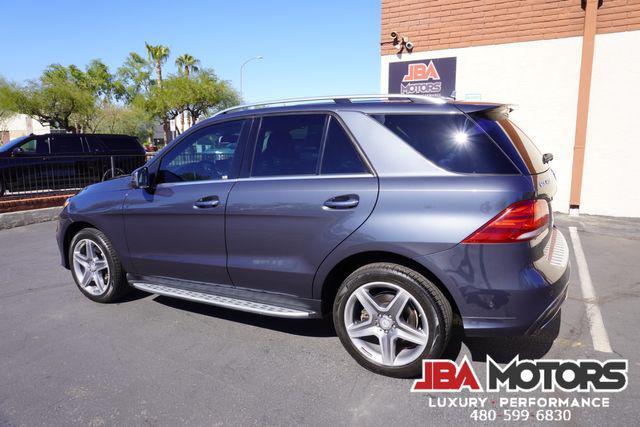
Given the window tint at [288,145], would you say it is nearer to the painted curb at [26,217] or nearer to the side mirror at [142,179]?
the side mirror at [142,179]

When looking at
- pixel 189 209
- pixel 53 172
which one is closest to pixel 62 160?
pixel 53 172

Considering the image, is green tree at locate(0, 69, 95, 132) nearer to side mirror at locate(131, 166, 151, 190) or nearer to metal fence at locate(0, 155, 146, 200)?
metal fence at locate(0, 155, 146, 200)

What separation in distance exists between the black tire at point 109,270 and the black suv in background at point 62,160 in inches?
247

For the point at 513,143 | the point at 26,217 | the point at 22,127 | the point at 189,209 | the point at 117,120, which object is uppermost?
the point at 22,127

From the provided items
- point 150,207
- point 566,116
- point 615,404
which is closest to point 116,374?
point 150,207

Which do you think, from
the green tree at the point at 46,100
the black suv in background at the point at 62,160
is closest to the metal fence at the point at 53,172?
the black suv in background at the point at 62,160

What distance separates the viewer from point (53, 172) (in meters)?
10.4

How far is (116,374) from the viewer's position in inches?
122

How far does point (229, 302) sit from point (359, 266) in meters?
1.11

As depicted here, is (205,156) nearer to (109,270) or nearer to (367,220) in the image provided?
(109,270)

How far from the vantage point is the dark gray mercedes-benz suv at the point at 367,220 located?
266cm

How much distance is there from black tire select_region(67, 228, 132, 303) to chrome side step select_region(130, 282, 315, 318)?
245 millimetres

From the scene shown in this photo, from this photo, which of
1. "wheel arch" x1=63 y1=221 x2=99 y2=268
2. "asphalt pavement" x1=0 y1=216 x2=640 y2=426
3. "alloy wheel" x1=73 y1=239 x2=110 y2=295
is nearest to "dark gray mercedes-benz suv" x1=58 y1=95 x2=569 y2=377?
"asphalt pavement" x1=0 y1=216 x2=640 y2=426

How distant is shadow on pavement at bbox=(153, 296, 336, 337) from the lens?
12.3 feet
